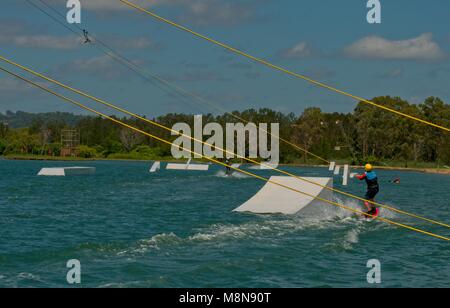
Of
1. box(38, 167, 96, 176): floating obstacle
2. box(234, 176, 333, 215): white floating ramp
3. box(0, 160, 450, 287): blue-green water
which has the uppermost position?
box(38, 167, 96, 176): floating obstacle

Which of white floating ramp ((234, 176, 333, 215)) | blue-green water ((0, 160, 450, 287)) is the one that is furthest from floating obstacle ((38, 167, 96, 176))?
white floating ramp ((234, 176, 333, 215))

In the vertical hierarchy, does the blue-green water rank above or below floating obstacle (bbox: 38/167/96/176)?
below

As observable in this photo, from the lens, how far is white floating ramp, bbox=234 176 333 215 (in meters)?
33.4

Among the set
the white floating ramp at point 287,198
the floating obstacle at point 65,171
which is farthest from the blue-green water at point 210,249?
the floating obstacle at point 65,171

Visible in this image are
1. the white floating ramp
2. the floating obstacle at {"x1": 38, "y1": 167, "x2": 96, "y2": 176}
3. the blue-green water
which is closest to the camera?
the blue-green water

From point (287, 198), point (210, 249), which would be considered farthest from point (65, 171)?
point (210, 249)

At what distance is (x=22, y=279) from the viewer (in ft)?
56.9

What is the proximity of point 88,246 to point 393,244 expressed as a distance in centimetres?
1145

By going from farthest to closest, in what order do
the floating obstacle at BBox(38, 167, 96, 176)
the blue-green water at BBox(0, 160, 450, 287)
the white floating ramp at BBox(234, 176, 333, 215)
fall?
the floating obstacle at BBox(38, 167, 96, 176)
the white floating ramp at BBox(234, 176, 333, 215)
the blue-green water at BBox(0, 160, 450, 287)

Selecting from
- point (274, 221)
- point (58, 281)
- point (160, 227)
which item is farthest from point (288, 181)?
point (58, 281)

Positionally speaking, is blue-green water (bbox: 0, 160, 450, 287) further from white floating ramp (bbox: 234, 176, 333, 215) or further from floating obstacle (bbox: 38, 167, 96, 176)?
floating obstacle (bbox: 38, 167, 96, 176)

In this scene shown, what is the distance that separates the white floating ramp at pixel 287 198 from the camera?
3344 centimetres

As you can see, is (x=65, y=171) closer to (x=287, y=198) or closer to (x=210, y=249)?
(x=287, y=198)

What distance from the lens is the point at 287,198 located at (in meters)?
35.6
